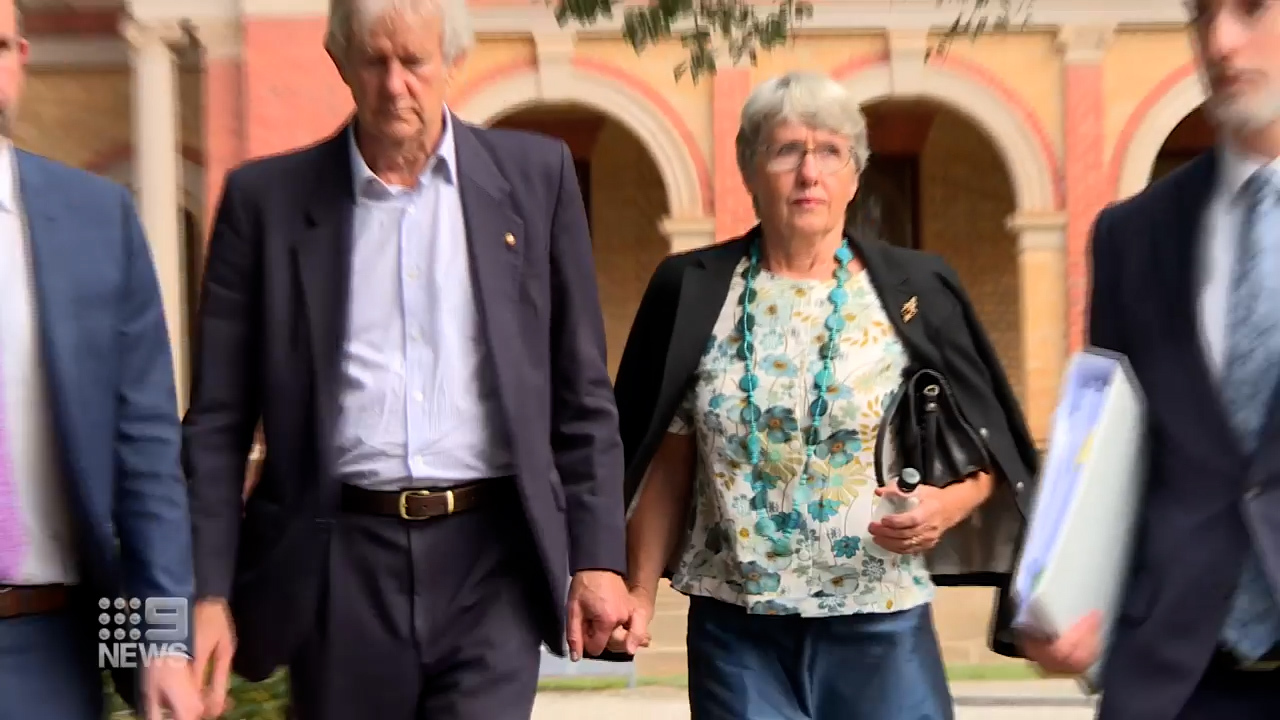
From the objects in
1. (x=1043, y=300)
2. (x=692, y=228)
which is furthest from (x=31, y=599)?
(x=1043, y=300)

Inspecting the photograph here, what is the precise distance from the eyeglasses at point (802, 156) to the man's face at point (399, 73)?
72cm

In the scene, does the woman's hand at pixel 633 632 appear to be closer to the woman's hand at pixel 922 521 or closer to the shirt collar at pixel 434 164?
the woman's hand at pixel 922 521

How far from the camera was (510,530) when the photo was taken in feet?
7.36

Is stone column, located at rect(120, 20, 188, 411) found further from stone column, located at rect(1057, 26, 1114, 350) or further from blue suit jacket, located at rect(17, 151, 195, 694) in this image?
blue suit jacket, located at rect(17, 151, 195, 694)

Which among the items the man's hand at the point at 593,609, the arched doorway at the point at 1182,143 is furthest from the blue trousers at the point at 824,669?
the arched doorway at the point at 1182,143

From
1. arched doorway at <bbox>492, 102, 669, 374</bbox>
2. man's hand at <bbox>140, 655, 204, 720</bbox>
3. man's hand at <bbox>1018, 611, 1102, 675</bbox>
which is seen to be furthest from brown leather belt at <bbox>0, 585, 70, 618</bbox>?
arched doorway at <bbox>492, 102, 669, 374</bbox>

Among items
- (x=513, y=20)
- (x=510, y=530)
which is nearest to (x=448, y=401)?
(x=510, y=530)

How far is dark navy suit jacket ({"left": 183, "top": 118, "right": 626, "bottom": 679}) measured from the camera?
2.19 meters

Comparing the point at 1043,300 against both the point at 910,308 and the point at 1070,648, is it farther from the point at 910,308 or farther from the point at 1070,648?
the point at 1070,648

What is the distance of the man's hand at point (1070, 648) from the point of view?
1676 mm

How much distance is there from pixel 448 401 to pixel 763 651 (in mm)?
829

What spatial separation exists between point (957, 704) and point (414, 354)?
4251mm

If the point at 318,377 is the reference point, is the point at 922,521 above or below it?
below

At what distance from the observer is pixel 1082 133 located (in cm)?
1073
